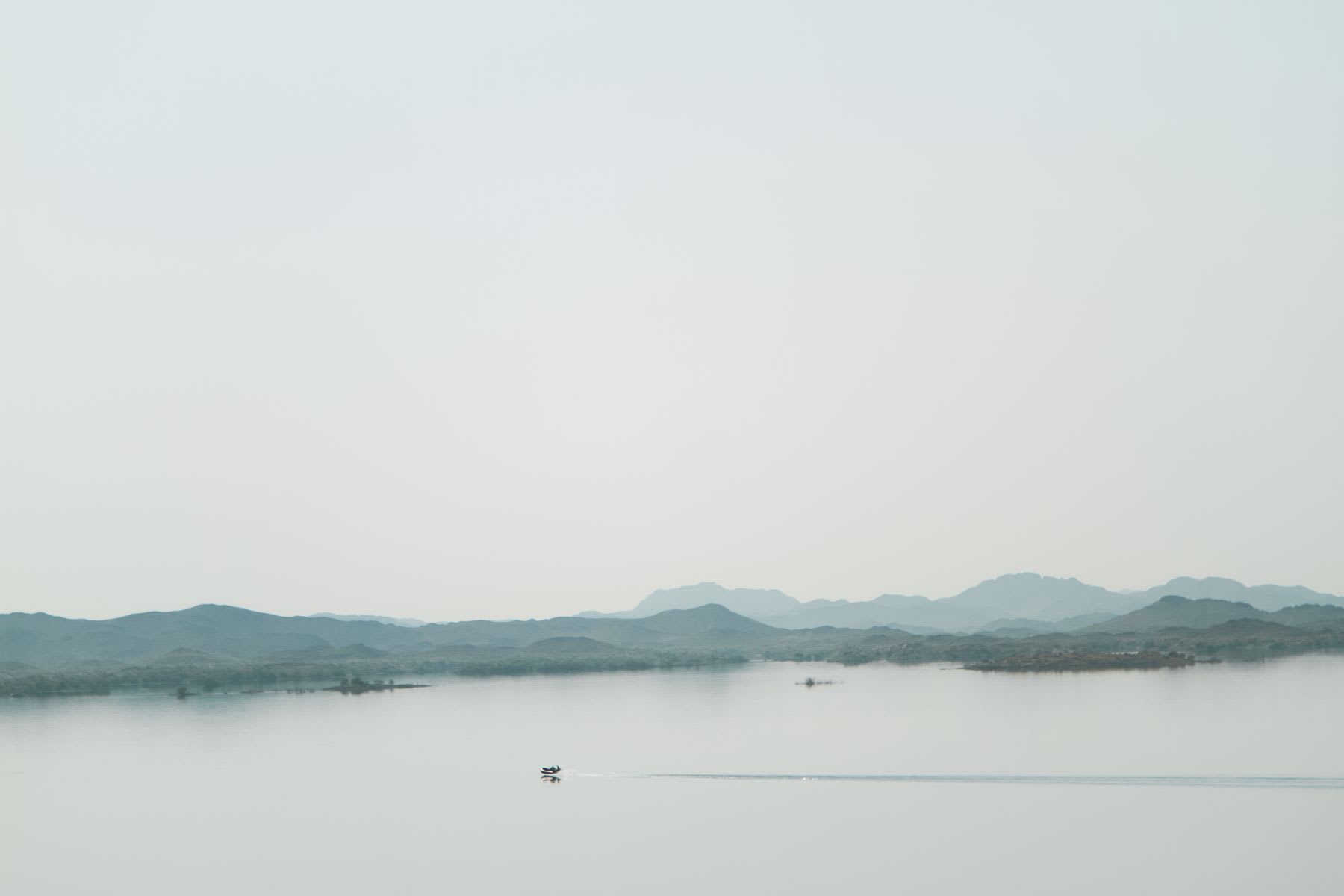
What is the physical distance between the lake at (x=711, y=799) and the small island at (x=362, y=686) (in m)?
15.4

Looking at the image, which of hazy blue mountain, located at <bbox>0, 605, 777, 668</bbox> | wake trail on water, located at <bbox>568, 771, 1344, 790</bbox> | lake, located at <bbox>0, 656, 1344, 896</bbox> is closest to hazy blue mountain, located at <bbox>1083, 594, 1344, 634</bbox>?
hazy blue mountain, located at <bbox>0, 605, 777, 668</bbox>

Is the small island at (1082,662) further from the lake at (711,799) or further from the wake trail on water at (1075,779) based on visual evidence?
the wake trail on water at (1075,779)

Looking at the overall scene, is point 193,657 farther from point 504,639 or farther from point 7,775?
point 7,775

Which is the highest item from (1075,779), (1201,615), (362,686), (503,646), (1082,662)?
(1201,615)

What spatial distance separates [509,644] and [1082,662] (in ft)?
202

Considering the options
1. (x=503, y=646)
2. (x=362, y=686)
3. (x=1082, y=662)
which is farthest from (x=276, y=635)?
(x=1082, y=662)

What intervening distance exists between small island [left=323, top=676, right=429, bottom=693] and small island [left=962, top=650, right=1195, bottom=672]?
28.1 metres

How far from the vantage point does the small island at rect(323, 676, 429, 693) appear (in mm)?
62344

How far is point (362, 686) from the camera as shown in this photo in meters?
63.3

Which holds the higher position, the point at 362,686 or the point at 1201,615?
the point at 1201,615

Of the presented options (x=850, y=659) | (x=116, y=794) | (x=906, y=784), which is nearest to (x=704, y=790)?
(x=906, y=784)

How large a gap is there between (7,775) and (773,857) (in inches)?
912

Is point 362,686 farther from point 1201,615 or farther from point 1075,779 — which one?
point 1201,615

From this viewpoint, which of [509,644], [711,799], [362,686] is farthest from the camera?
[509,644]
